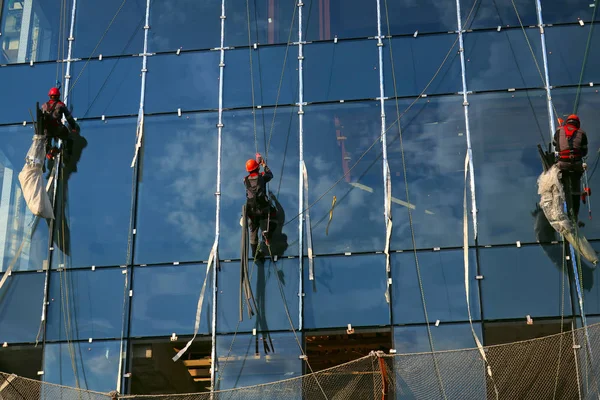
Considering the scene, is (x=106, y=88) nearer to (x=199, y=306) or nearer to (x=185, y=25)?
(x=185, y=25)

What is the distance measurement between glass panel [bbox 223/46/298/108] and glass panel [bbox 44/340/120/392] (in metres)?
4.70

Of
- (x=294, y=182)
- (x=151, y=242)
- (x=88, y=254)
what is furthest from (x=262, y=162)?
(x=88, y=254)

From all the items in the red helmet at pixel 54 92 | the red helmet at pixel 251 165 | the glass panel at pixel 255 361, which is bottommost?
the glass panel at pixel 255 361

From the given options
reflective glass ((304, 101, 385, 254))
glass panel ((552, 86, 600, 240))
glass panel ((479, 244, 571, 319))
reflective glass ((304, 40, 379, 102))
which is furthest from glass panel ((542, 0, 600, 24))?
glass panel ((479, 244, 571, 319))

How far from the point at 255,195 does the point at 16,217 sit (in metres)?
4.41

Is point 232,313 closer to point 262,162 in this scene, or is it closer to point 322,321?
point 322,321

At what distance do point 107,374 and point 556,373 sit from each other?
699 centimetres

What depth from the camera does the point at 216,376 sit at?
14.9m

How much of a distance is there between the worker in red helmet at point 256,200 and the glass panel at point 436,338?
2.67 meters

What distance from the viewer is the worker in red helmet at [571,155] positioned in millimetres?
14586

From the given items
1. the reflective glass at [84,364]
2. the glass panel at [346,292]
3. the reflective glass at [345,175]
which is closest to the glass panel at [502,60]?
the reflective glass at [345,175]

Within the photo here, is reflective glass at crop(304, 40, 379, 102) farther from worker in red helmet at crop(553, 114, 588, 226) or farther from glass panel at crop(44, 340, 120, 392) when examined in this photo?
glass panel at crop(44, 340, 120, 392)

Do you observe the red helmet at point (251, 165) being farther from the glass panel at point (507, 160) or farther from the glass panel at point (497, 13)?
the glass panel at point (497, 13)

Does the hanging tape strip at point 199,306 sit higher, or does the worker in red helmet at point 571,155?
the worker in red helmet at point 571,155
